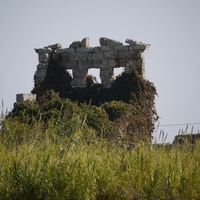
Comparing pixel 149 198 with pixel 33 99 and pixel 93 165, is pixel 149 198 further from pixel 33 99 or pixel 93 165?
pixel 33 99

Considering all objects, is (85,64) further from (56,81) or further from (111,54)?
(56,81)

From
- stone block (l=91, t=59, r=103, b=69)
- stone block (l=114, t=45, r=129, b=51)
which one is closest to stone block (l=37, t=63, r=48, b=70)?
stone block (l=91, t=59, r=103, b=69)

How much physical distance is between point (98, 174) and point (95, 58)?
12742mm

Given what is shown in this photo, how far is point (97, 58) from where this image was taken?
71.1 ft

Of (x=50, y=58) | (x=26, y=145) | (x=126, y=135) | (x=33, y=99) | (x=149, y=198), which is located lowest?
(x=149, y=198)

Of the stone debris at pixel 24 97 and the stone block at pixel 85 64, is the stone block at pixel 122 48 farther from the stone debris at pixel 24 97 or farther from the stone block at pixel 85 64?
the stone debris at pixel 24 97

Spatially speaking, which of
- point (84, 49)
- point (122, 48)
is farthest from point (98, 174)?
point (84, 49)

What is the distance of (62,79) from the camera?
22.1 meters

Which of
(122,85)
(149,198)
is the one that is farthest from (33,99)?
(149,198)

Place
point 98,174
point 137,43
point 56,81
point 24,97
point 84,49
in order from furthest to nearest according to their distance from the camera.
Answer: point 56,81 → point 84,49 → point 137,43 → point 24,97 → point 98,174

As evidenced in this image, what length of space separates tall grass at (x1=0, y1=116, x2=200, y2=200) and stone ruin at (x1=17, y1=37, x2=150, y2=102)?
1133 centimetres

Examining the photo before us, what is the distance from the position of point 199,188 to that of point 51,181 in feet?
6.49

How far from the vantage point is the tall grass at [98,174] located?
29.1 ft

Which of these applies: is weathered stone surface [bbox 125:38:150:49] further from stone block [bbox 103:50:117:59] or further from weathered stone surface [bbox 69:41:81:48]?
weathered stone surface [bbox 69:41:81:48]
